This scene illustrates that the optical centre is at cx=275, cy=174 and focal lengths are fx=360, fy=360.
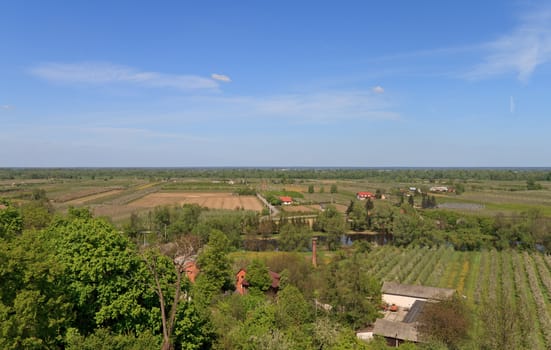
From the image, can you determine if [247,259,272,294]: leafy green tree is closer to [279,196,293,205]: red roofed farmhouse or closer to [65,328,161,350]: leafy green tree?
[65,328,161,350]: leafy green tree

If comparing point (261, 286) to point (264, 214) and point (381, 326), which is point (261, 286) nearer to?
point (381, 326)

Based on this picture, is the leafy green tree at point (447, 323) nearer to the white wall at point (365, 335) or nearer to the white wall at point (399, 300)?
the white wall at point (365, 335)

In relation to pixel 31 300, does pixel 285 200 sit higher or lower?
lower

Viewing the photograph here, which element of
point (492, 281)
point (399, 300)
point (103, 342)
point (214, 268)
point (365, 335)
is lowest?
point (492, 281)

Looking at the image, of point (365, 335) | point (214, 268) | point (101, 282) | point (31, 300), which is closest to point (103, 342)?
point (31, 300)

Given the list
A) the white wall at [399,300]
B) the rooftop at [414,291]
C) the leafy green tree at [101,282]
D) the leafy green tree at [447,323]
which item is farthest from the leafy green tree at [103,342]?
the rooftop at [414,291]

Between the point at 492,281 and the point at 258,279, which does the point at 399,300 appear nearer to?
the point at 258,279

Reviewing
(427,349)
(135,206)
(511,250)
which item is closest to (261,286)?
(427,349)

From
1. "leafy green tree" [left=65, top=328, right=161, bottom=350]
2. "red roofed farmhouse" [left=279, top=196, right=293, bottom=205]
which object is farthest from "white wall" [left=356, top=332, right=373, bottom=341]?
"red roofed farmhouse" [left=279, top=196, right=293, bottom=205]
